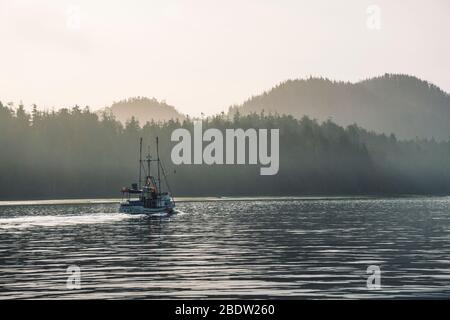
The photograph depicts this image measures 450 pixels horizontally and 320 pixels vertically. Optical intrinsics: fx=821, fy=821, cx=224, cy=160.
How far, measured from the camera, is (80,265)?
60.8 m

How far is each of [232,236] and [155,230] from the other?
19.4 m

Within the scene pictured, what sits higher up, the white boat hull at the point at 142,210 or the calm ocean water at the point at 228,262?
the white boat hull at the point at 142,210

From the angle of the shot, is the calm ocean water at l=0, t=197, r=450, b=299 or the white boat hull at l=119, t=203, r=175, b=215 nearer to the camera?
the calm ocean water at l=0, t=197, r=450, b=299

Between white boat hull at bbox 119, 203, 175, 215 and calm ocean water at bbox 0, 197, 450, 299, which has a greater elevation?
white boat hull at bbox 119, 203, 175, 215

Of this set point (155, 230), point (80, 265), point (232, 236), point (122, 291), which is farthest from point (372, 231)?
point (122, 291)

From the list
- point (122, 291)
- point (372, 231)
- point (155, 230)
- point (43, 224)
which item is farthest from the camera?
point (43, 224)

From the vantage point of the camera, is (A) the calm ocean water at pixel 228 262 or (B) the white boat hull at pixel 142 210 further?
(B) the white boat hull at pixel 142 210

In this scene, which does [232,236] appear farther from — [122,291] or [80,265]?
[122,291]

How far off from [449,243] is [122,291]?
4559 cm

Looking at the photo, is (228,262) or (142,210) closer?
(228,262)

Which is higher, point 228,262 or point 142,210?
point 142,210

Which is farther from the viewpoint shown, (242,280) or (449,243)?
(449,243)

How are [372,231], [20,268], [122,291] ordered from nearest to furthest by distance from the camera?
[122,291]
[20,268]
[372,231]
